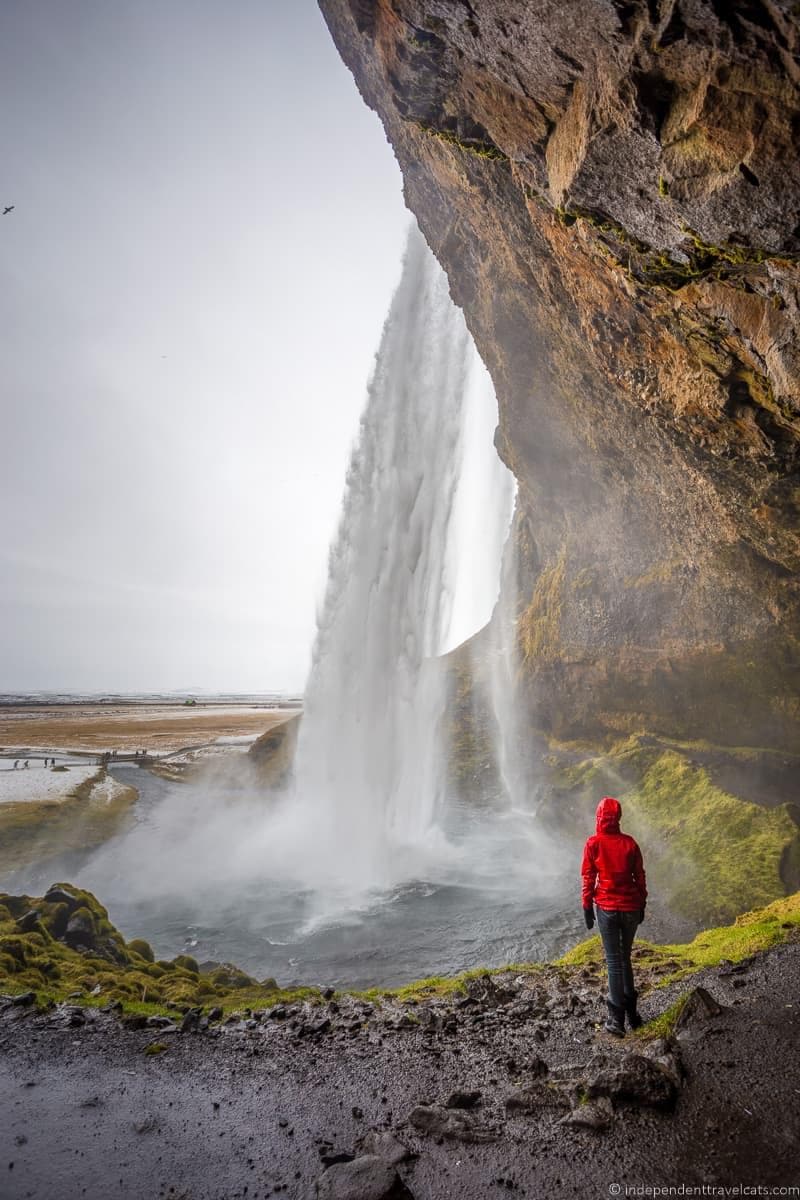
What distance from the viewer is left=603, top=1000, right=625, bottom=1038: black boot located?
20.8 ft

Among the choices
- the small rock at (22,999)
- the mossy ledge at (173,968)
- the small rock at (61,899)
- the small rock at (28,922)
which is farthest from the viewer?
the small rock at (61,899)

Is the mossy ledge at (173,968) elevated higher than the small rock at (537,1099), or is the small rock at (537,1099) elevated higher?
the small rock at (537,1099)

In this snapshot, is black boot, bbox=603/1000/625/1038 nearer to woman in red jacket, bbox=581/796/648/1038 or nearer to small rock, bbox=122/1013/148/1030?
woman in red jacket, bbox=581/796/648/1038

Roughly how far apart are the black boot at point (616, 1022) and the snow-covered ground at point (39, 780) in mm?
27712

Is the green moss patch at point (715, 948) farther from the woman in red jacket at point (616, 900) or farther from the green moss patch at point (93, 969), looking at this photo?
the green moss patch at point (93, 969)

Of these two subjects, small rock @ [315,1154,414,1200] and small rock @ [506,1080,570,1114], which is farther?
small rock @ [506,1080,570,1114]

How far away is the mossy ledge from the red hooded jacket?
2434mm

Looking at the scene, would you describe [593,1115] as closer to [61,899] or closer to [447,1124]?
[447,1124]

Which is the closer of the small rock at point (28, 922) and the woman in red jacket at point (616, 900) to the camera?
the woman in red jacket at point (616, 900)

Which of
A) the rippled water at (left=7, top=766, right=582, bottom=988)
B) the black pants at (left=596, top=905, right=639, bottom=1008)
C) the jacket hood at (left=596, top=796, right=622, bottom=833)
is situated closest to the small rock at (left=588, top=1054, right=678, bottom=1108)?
the black pants at (left=596, top=905, right=639, bottom=1008)

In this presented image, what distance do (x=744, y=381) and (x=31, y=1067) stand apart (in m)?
14.7

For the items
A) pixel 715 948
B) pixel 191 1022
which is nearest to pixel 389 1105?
pixel 191 1022

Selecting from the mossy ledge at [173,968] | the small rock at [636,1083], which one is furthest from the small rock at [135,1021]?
the small rock at [636,1083]

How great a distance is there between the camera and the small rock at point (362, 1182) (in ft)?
12.8
